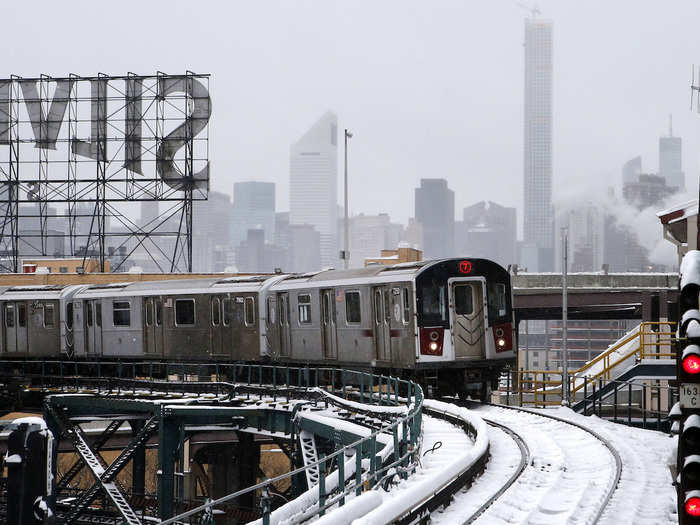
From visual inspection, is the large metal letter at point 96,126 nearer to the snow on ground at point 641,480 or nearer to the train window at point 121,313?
the train window at point 121,313

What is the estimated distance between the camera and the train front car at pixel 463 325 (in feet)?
80.7

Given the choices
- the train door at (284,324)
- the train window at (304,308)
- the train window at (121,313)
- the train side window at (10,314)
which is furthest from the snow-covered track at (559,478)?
the train side window at (10,314)

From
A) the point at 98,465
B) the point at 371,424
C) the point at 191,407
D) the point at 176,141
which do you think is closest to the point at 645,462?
the point at 371,424

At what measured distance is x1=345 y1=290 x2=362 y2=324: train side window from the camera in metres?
27.1

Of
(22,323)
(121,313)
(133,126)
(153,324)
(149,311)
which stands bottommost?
(22,323)

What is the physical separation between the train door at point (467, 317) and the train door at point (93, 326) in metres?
19.0

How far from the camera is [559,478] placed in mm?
14750

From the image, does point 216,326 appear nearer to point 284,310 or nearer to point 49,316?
point 284,310

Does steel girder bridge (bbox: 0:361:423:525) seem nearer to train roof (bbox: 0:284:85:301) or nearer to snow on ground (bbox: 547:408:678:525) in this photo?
snow on ground (bbox: 547:408:678:525)

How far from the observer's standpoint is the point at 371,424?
68.3 feet

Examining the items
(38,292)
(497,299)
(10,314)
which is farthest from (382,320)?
(10,314)

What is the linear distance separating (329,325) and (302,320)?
194 cm

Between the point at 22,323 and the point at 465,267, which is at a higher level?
the point at 465,267

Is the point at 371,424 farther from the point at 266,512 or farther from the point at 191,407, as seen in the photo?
the point at 266,512
